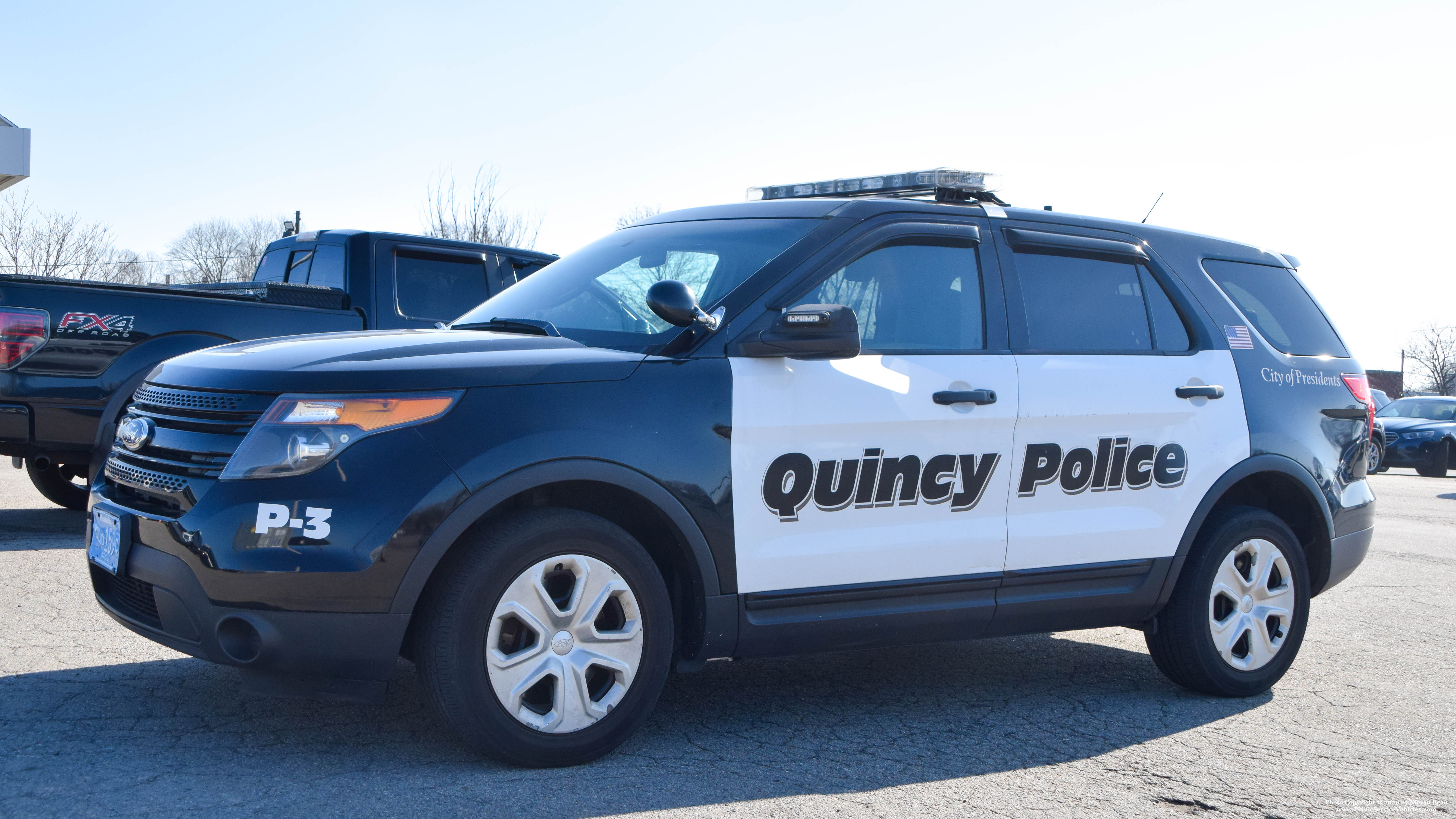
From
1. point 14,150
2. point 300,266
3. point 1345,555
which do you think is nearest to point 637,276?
point 1345,555

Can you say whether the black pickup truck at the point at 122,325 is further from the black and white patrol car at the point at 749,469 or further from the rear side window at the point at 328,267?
the black and white patrol car at the point at 749,469

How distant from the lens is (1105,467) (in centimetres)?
460

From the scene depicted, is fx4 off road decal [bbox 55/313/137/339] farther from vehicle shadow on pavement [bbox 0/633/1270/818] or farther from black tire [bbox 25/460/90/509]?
vehicle shadow on pavement [bbox 0/633/1270/818]

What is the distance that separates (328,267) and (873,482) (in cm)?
616

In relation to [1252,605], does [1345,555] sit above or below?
above

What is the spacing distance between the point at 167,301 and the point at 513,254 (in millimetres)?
2763

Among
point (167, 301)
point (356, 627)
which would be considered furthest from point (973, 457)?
point (167, 301)

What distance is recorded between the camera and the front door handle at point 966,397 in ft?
13.9

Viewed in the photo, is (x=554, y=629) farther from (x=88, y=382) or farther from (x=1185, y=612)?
(x=88, y=382)

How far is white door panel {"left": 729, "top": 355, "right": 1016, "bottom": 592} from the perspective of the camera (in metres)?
3.93

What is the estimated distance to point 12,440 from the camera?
22.9 feet

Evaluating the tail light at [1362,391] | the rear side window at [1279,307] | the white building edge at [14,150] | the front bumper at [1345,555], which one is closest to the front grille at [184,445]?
the rear side window at [1279,307]

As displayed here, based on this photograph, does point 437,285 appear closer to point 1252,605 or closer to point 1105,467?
point 1105,467

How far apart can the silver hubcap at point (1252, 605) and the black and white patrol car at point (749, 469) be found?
0.02m
